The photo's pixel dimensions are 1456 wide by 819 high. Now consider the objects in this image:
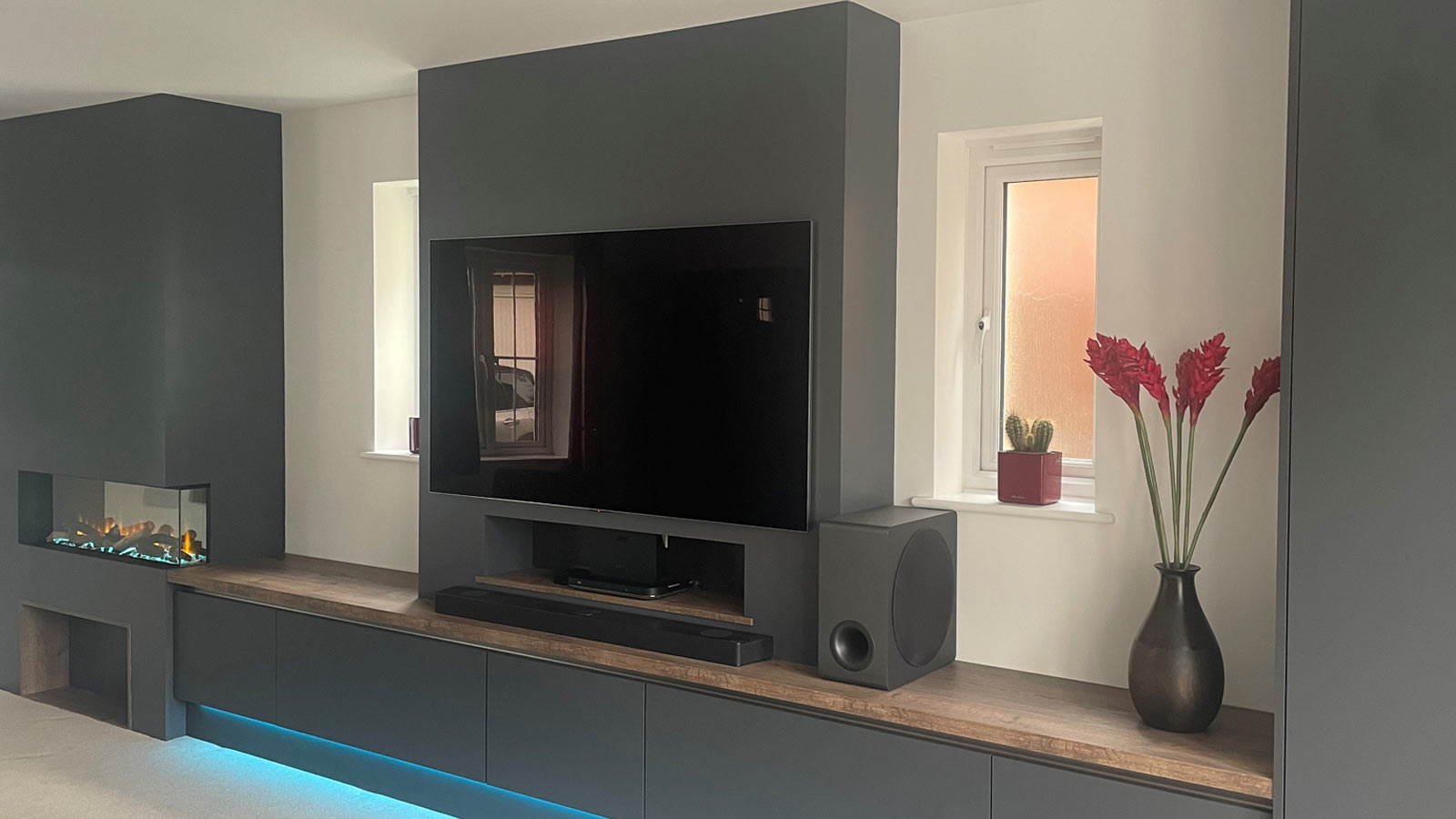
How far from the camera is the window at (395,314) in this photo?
192 inches

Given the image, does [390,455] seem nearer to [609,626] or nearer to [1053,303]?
[609,626]

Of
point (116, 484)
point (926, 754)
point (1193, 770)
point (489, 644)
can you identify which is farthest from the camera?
point (116, 484)

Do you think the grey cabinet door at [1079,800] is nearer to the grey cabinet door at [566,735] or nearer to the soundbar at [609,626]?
the soundbar at [609,626]

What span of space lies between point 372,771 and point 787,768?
69.5 inches

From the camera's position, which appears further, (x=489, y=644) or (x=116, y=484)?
(x=116, y=484)

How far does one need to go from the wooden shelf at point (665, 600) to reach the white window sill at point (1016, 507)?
64cm

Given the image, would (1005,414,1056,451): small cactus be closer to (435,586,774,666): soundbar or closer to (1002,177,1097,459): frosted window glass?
(1002,177,1097,459): frosted window glass

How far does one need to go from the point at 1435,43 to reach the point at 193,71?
3.93 metres

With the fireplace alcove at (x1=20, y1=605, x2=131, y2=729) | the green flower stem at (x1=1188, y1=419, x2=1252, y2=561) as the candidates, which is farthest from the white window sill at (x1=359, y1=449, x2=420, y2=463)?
the green flower stem at (x1=1188, y1=419, x2=1252, y2=561)

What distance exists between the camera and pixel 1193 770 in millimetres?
2557

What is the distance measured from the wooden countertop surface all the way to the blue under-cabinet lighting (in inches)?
19.4

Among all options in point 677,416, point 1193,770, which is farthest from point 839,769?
A: point 677,416

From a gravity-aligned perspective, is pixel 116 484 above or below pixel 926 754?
above

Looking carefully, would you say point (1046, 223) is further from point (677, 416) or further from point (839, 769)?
point (839, 769)
